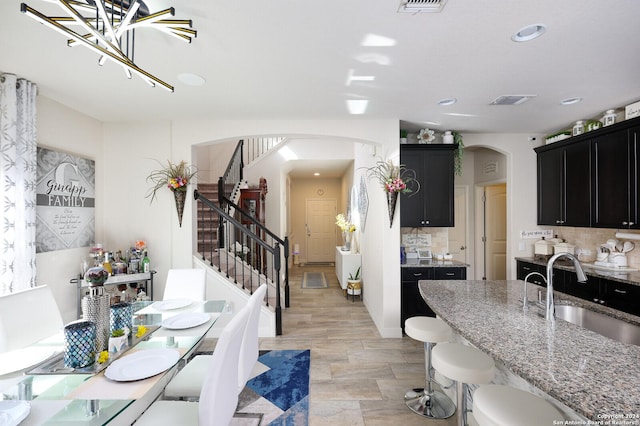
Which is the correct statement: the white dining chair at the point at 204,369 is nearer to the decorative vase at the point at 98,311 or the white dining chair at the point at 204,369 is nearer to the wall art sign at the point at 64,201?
the decorative vase at the point at 98,311

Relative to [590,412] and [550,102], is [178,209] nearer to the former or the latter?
[590,412]

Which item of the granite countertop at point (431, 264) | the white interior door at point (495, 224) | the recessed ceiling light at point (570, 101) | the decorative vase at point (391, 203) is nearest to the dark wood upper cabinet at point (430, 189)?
the decorative vase at point (391, 203)

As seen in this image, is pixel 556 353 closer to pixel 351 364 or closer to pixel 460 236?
pixel 351 364

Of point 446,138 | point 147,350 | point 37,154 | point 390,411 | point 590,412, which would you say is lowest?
point 390,411

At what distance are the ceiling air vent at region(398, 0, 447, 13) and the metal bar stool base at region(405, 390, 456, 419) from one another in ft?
9.11

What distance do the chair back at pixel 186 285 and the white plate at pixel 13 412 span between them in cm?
163

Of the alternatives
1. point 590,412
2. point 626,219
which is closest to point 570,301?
point 590,412

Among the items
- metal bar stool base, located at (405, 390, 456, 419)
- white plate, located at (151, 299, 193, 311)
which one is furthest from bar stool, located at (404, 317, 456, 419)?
white plate, located at (151, 299, 193, 311)

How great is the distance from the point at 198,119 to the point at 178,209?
1.18 metres

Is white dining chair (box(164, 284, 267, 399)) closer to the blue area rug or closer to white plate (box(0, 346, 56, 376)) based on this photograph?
the blue area rug

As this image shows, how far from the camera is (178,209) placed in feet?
12.6

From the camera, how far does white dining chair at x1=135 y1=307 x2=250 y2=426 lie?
1398 millimetres

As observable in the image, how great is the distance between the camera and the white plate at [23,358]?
1544 mm

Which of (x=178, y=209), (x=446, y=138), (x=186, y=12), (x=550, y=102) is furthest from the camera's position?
(x=446, y=138)
